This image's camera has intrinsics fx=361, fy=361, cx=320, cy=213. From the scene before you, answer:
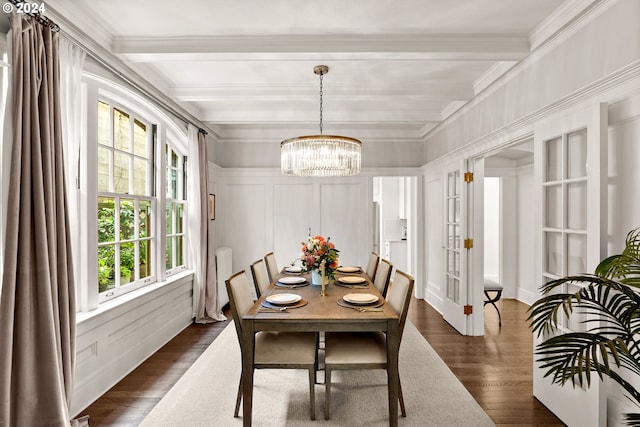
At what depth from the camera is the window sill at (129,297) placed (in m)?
2.57

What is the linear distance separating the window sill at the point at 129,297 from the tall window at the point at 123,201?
0.27 feet

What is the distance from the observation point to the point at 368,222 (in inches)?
228

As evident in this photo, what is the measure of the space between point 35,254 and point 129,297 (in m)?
1.26

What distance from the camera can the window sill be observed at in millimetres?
2568

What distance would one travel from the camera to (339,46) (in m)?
2.70

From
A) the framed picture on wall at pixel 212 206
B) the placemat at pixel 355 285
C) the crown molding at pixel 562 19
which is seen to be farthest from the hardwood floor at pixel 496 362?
the framed picture on wall at pixel 212 206

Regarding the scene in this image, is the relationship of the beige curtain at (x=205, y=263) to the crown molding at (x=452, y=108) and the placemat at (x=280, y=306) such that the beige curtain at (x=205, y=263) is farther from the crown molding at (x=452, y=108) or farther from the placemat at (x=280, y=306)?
the crown molding at (x=452, y=108)

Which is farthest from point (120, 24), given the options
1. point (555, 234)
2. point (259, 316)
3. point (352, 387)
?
point (555, 234)

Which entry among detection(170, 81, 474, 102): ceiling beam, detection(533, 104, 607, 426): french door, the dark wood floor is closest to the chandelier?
detection(170, 81, 474, 102): ceiling beam

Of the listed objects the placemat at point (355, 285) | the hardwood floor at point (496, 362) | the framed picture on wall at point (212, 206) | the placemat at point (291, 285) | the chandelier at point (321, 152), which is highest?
the chandelier at point (321, 152)

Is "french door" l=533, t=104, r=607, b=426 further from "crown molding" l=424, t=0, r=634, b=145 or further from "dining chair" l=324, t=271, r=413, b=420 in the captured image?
"dining chair" l=324, t=271, r=413, b=420

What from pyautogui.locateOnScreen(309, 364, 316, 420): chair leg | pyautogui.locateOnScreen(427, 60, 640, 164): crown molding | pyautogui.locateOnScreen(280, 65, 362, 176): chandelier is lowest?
pyautogui.locateOnScreen(309, 364, 316, 420): chair leg

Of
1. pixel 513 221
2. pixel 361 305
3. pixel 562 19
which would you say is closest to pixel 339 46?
pixel 562 19

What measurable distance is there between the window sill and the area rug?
776 mm
